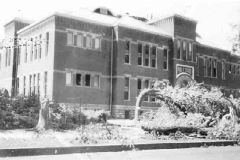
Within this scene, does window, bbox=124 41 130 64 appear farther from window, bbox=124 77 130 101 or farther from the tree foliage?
the tree foliage

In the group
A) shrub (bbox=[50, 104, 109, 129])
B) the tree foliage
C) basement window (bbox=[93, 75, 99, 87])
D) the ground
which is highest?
the tree foliage

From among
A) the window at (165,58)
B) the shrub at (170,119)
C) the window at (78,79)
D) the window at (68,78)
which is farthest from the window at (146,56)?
the shrub at (170,119)

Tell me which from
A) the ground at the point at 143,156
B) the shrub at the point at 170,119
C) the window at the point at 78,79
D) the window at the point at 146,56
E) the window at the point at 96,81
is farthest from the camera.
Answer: the window at the point at 146,56

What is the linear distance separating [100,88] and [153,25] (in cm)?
1130

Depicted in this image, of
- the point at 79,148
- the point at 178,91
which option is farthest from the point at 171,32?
the point at 79,148

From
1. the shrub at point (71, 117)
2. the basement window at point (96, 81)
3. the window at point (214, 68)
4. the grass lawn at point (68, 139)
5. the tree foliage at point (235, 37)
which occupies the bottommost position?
the grass lawn at point (68, 139)

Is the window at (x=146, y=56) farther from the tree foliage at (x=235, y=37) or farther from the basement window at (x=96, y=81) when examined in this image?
the tree foliage at (x=235, y=37)

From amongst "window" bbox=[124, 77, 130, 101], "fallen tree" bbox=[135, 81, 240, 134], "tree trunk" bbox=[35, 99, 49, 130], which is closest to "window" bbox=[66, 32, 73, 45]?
"window" bbox=[124, 77, 130, 101]

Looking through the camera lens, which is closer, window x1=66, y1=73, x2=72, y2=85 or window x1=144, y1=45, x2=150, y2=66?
window x1=66, y1=73, x2=72, y2=85

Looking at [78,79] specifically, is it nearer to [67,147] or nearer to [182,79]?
[182,79]

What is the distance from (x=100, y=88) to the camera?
89.2ft

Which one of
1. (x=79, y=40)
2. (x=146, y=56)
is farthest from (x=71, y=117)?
(x=146, y=56)

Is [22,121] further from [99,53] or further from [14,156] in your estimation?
[99,53]

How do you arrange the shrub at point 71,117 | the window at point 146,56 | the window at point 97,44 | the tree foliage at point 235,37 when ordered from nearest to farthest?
the shrub at point 71,117 → the window at point 97,44 → the tree foliage at point 235,37 → the window at point 146,56
